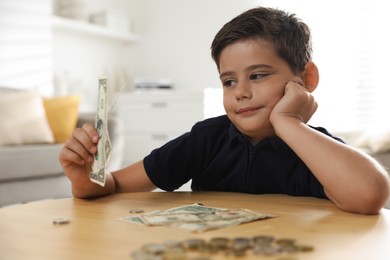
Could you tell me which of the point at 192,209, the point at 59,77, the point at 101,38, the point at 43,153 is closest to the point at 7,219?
the point at 192,209

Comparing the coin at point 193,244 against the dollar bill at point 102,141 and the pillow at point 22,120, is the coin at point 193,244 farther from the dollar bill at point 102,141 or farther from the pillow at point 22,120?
the pillow at point 22,120

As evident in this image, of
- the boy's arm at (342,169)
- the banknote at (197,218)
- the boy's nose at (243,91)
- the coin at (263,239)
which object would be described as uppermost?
the boy's nose at (243,91)

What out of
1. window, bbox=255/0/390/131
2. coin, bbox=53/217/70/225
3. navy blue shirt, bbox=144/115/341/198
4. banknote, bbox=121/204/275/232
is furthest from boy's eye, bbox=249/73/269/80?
window, bbox=255/0/390/131

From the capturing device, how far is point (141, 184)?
126 cm

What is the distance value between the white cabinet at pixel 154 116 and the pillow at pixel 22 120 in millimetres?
1267

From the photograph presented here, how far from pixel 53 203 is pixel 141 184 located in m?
0.29

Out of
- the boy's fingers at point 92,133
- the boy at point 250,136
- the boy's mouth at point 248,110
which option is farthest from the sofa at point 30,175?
the boy's mouth at point 248,110

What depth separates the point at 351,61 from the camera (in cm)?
409

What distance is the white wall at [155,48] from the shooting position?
14.9 ft

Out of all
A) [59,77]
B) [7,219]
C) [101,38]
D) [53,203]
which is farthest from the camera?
[101,38]

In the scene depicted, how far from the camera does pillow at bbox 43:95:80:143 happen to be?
10.6 feet

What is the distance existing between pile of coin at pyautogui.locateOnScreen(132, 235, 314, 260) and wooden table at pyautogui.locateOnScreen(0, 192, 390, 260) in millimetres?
18

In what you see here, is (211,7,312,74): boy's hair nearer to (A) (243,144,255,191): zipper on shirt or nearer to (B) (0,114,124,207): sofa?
(A) (243,144,255,191): zipper on shirt

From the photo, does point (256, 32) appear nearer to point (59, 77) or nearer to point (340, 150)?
point (340, 150)
